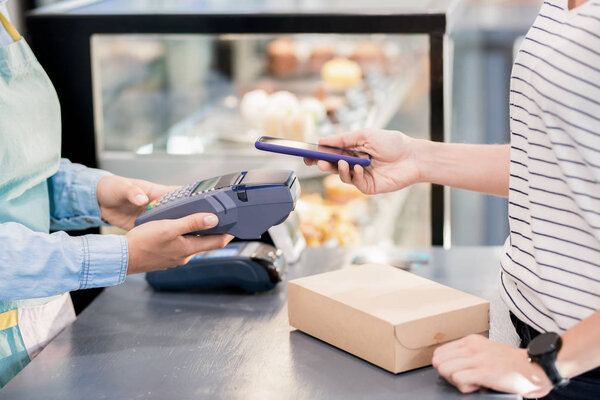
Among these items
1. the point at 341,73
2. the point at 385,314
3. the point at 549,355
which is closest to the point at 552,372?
the point at 549,355

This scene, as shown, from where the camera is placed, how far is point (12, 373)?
3.92 ft

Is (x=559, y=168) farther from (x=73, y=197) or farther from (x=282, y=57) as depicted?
(x=282, y=57)

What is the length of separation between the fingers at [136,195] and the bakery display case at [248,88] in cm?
67

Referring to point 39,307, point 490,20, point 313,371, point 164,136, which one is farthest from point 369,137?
point 490,20

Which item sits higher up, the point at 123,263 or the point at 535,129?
the point at 535,129

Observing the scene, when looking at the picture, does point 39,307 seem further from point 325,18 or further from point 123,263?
point 325,18

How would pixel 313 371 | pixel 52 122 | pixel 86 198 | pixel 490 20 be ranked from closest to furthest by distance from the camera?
pixel 313 371
pixel 52 122
pixel 86 198
pixel 490 20

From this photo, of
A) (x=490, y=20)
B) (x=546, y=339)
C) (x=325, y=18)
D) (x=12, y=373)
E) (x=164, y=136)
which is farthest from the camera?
(x=490, y=20)

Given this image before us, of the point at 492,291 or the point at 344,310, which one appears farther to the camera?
the point at 492,291

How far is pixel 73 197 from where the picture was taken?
4.62ft

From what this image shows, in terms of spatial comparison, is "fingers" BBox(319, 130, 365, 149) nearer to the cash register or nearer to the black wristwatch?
the cash register

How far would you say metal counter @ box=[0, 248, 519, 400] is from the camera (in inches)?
39.4

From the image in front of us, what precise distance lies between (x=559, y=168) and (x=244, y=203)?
0.46m

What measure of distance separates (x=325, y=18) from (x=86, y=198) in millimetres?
794
